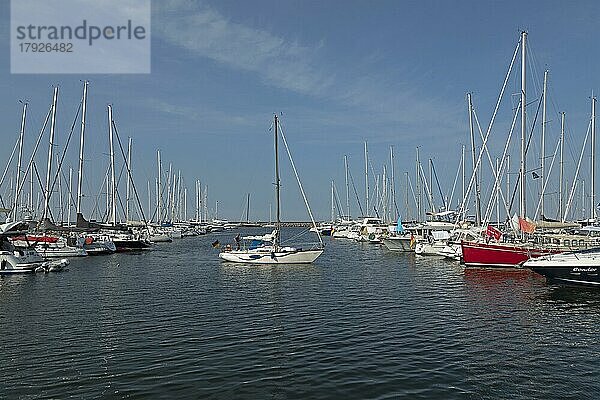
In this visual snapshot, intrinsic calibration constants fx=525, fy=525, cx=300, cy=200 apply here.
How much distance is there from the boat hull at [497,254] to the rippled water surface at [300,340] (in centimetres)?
642

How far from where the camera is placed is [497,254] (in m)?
45.1

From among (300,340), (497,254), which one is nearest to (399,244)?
(497,254)

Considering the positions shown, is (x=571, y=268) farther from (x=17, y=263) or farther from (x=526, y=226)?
(x=17, y=263)

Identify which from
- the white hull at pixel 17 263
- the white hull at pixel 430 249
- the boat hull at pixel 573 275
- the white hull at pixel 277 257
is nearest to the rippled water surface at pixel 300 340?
the boat hull at pixel 573 275

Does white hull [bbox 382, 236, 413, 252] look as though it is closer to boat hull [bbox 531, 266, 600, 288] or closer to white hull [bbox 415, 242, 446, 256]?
white hull [bbox 415, 242, 446, 256]

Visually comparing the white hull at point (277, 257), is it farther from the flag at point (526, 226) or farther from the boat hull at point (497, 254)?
the flag at point (526, 226)

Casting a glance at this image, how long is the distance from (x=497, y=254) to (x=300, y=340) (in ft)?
97.1

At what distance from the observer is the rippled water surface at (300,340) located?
15352 millimetres

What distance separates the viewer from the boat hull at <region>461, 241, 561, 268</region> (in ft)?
145

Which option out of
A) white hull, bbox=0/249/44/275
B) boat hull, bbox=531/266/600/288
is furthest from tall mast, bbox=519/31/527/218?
white hull, bbox=0/249/44/275

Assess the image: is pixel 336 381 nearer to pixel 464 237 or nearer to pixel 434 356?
pixel 434 356

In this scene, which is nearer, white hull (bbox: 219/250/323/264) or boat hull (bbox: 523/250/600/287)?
boat hull (bbox: 523/250/600/287)

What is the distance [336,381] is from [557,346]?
9.46 meters

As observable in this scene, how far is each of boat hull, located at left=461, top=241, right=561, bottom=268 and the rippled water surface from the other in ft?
21.1
